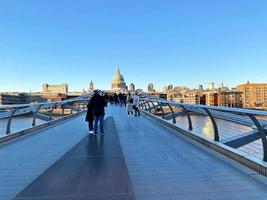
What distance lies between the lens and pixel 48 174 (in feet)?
23.2

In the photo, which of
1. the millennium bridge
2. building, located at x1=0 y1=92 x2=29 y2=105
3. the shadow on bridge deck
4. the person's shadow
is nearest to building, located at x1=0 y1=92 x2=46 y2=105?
building, located at x1=0 y1=92 x2=29 y2=105

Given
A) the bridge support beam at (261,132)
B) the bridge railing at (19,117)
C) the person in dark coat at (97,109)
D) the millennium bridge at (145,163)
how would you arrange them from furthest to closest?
the person in dark coat at (97,109) → the bridge railing at (19,117) → the bridge support beam at (261,132) → the millennium bridge at (145,163)

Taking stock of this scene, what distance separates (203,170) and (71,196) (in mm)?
2662

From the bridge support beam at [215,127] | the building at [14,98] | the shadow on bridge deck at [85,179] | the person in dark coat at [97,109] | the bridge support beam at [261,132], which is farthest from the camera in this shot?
the building at [14,98]

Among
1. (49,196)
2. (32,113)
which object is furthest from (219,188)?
(32,113)

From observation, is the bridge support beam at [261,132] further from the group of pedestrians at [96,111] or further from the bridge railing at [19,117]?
the group of pedestrians at [96,111]

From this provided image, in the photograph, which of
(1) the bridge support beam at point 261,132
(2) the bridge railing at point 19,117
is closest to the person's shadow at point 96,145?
(2) the bridge railing at point 19,117

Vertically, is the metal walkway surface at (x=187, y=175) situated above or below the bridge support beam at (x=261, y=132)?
below

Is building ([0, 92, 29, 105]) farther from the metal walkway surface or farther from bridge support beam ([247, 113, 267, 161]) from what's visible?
bridge support beam ([247, 113, 267, 161])

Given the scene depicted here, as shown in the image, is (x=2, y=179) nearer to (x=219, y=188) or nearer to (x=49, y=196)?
(x=49, y=196)

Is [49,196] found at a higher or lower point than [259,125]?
lower

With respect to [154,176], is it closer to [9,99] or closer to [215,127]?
[215,127]

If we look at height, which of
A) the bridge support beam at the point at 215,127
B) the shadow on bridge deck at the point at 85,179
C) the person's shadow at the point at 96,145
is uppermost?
the bridge support beam at the point at 215,127

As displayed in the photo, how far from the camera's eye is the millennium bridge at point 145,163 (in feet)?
19.3
